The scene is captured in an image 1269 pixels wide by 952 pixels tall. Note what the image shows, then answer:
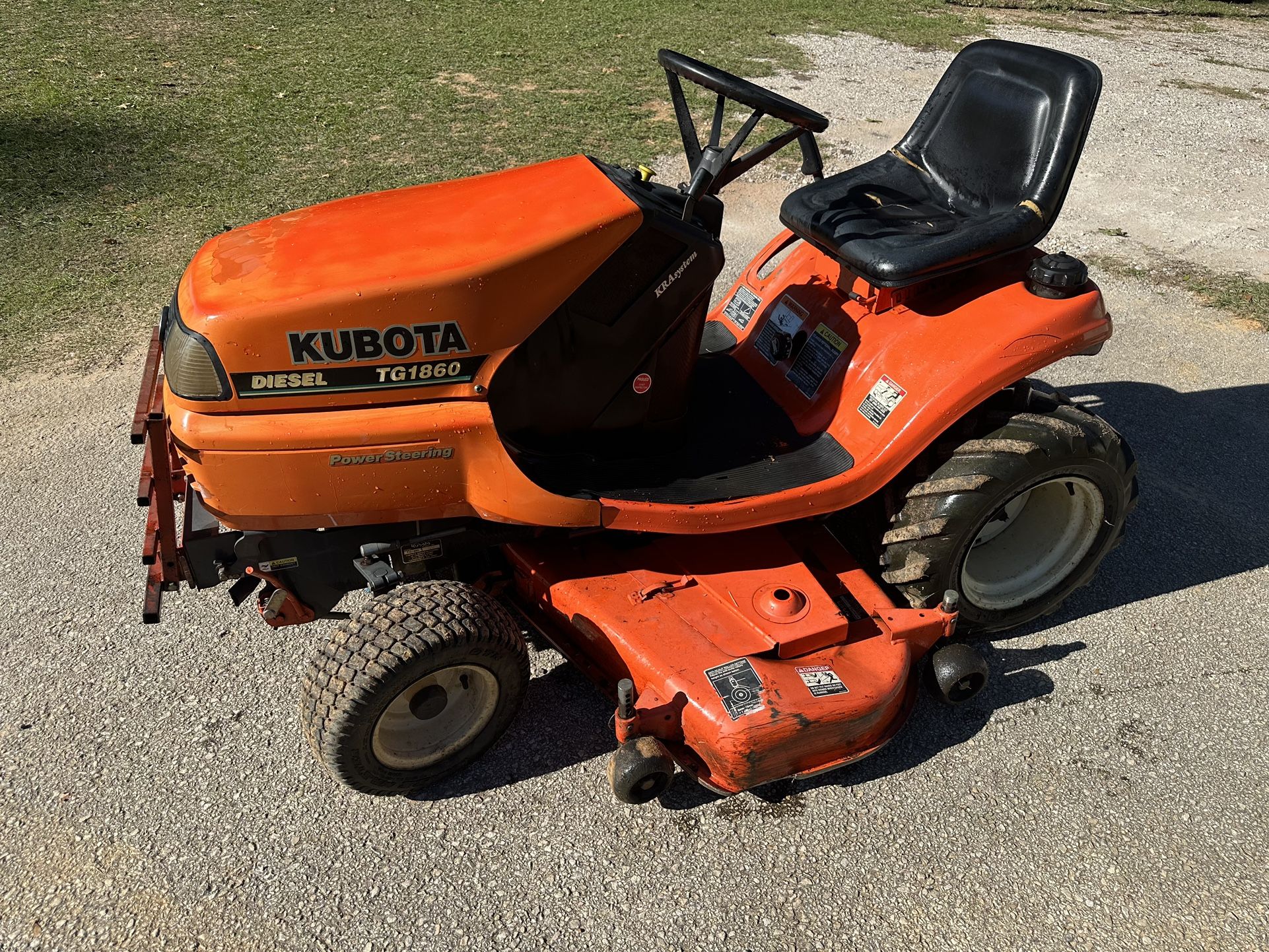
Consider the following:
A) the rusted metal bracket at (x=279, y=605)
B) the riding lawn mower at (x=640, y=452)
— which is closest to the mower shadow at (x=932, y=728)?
the riding lawn mower at (x=640, y=452)

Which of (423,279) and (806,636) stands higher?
(423,279)

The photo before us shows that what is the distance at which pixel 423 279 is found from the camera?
2688 millimetres

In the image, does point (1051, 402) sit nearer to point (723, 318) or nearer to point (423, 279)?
point (723, 318)

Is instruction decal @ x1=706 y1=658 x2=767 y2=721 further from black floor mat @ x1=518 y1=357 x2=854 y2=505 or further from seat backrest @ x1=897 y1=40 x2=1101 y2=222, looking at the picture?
seat backrest @ x1=897 y1=40 x2=1101 y2=222

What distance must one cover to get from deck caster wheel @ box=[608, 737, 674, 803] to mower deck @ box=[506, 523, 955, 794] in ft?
0.15

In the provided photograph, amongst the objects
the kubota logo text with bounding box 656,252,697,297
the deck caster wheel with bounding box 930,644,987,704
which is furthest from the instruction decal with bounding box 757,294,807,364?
the deck caster wheel with bounding box 930,644,987,704

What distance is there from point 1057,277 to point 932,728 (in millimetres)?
1498

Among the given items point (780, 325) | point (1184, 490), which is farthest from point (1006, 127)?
point (1184, 490)

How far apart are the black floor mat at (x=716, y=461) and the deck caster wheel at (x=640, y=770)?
0.72 meters

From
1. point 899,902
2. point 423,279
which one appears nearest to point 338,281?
point 423,279

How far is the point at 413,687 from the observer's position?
9.57 ft

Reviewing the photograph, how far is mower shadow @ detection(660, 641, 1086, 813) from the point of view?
312 cm

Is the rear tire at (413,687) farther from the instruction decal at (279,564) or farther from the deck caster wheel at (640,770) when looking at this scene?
the deck caster wheel at (640,770)

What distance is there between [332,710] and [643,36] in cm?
884
